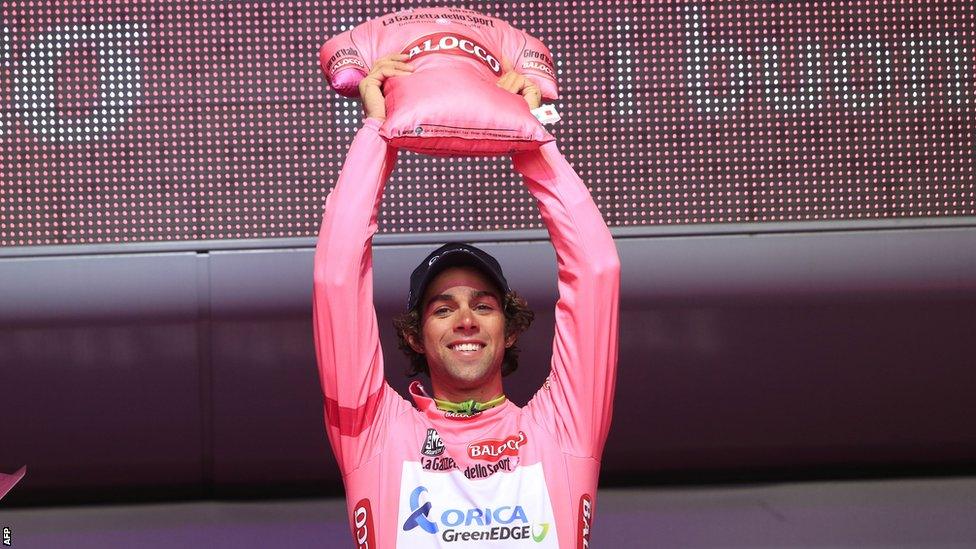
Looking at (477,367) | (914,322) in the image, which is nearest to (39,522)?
(477,367)

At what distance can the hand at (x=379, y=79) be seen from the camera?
61.8 inches

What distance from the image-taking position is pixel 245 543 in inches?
92.2

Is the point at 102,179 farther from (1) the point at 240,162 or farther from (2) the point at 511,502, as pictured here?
(2) the point at 511,502

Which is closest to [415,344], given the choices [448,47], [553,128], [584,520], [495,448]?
[495,448]

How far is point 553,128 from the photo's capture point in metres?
2.67

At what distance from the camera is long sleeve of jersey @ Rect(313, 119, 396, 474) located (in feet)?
4.80

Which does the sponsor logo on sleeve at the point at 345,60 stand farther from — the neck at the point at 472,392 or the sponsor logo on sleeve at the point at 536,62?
the neck at the point at 472,392

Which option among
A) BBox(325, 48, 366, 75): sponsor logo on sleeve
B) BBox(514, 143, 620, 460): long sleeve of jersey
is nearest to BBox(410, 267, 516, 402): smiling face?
BBox(514, 143, 620, 460): long sleeve of jersey

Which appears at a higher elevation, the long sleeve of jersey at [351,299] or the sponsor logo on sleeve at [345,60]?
the sponsor logo on sleeve at [345,60]

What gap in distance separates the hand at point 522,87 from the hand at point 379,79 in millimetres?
168

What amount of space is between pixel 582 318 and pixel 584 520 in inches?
12.2

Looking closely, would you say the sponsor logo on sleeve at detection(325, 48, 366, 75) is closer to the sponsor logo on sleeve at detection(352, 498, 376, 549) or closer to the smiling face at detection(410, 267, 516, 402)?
the smiling face at detection(410, 267, 516, 402)

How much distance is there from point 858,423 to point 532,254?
3.31 feet

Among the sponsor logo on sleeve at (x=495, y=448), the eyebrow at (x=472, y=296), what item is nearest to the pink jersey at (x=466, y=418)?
the sponsor logo on sleeve at (x=495, y=448)
